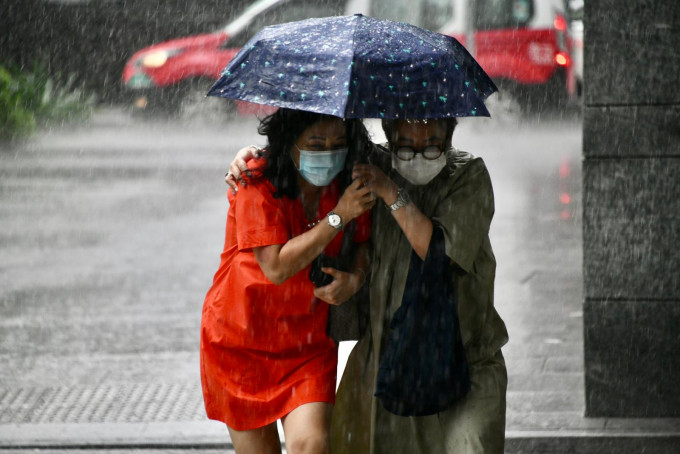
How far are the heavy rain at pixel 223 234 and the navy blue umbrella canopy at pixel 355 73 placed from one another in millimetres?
431

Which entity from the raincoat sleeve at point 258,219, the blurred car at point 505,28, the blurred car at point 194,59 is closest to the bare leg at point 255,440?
the raincoat sleeve at point 258,219

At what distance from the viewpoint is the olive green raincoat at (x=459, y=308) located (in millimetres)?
3664

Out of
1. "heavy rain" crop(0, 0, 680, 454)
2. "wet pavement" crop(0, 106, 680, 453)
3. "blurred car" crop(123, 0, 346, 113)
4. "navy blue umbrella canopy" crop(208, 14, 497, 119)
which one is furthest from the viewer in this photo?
"blurred car" crop(123, 0, 346, 113)

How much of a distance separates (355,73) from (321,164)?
1.14 ft

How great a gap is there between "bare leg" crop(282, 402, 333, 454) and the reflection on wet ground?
6.70 ft

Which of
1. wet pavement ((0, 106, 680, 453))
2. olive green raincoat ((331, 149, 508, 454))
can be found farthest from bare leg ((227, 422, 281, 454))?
wet pavement ((0, 106, 680, 453))

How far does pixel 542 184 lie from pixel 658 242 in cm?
673

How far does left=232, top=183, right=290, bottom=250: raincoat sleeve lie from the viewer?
12.0 ft

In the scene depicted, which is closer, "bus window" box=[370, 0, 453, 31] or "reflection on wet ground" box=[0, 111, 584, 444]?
"reflection on wet ground" box=[0, 111, 584, 444]

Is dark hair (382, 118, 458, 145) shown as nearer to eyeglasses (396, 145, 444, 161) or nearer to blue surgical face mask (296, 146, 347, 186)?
eyeglasses (396, 145, 444, 161)

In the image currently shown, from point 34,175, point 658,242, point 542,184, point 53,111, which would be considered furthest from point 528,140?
point 658,242

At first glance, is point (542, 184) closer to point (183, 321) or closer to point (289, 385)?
point (183, 321)

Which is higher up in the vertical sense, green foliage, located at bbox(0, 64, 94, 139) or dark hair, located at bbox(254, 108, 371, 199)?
dark hair, located at bbox(254, 108, 371, 199)

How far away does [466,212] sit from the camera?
3.65 metres
